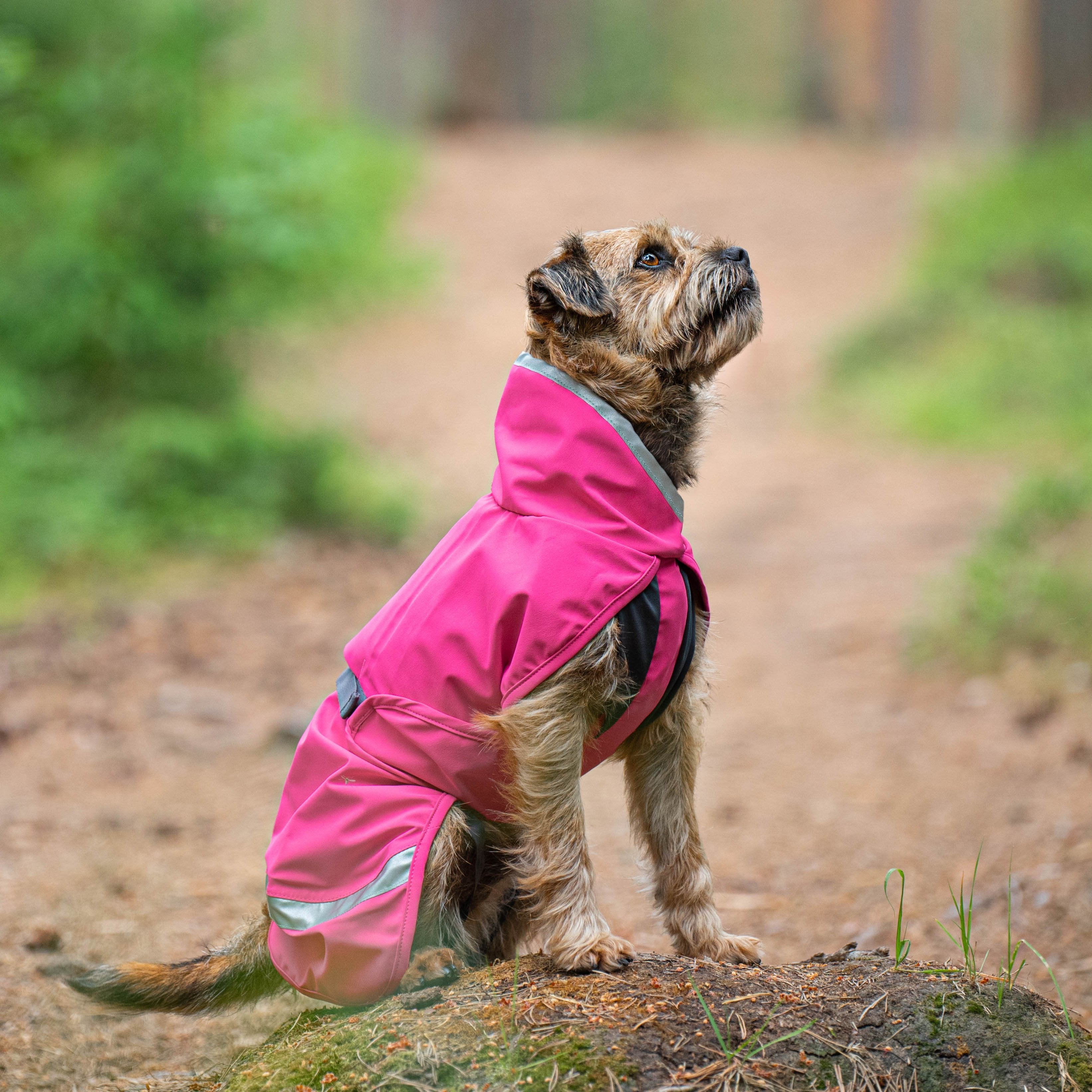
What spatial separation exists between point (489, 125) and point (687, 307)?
22.7 metres

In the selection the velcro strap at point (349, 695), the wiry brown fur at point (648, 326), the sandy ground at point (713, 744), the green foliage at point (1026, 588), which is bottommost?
the sandy ground at point (713, 744)

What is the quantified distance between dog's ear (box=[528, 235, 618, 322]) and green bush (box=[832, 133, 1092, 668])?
4.13m

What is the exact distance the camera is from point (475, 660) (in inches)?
110

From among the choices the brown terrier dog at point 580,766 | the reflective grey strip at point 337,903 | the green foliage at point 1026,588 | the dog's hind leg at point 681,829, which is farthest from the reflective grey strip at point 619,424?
the green foliage at point 1026,588

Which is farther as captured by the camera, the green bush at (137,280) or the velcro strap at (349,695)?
the green bush at (137,280)

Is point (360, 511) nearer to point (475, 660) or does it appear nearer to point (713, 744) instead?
point (713, 744)

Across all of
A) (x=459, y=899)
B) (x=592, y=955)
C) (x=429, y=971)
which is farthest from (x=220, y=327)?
(x=592, y=955)

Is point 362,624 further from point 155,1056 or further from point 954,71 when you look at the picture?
point 954,71

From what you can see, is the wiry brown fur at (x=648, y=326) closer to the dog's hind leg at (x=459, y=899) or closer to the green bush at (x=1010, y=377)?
the dog's hind leg at (x=459, y=899)

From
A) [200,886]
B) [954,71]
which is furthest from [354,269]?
[954,71]

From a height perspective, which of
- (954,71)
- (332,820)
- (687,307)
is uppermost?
(954,71)

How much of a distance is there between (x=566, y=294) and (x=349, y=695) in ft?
4.24

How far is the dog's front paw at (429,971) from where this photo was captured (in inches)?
111

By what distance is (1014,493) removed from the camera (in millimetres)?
7723
